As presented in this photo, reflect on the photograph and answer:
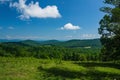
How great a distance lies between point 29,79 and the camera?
31203 mm

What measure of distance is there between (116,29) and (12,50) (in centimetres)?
12093

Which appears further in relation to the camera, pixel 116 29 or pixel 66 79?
pixel 116 29

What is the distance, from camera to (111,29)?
4741 centimetres

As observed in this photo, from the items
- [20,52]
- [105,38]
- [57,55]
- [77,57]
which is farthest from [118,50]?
[20,52]

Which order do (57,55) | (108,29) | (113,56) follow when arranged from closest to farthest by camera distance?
(108,29) → (113,56) → (57,55)

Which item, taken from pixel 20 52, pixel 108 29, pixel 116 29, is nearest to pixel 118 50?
pixel 108 29

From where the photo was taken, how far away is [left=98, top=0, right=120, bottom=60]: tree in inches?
1554

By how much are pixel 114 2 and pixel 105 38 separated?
45.7ft

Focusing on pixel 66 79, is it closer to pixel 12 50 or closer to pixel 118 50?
pixel 118 50

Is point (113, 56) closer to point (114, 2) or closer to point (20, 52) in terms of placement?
point (114, 2)

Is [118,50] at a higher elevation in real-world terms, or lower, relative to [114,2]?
lower

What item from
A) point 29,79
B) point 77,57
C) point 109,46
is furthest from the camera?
point 77,57

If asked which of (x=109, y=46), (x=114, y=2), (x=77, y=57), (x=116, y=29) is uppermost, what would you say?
(x=114, y=2)

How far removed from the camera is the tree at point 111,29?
130 feet
